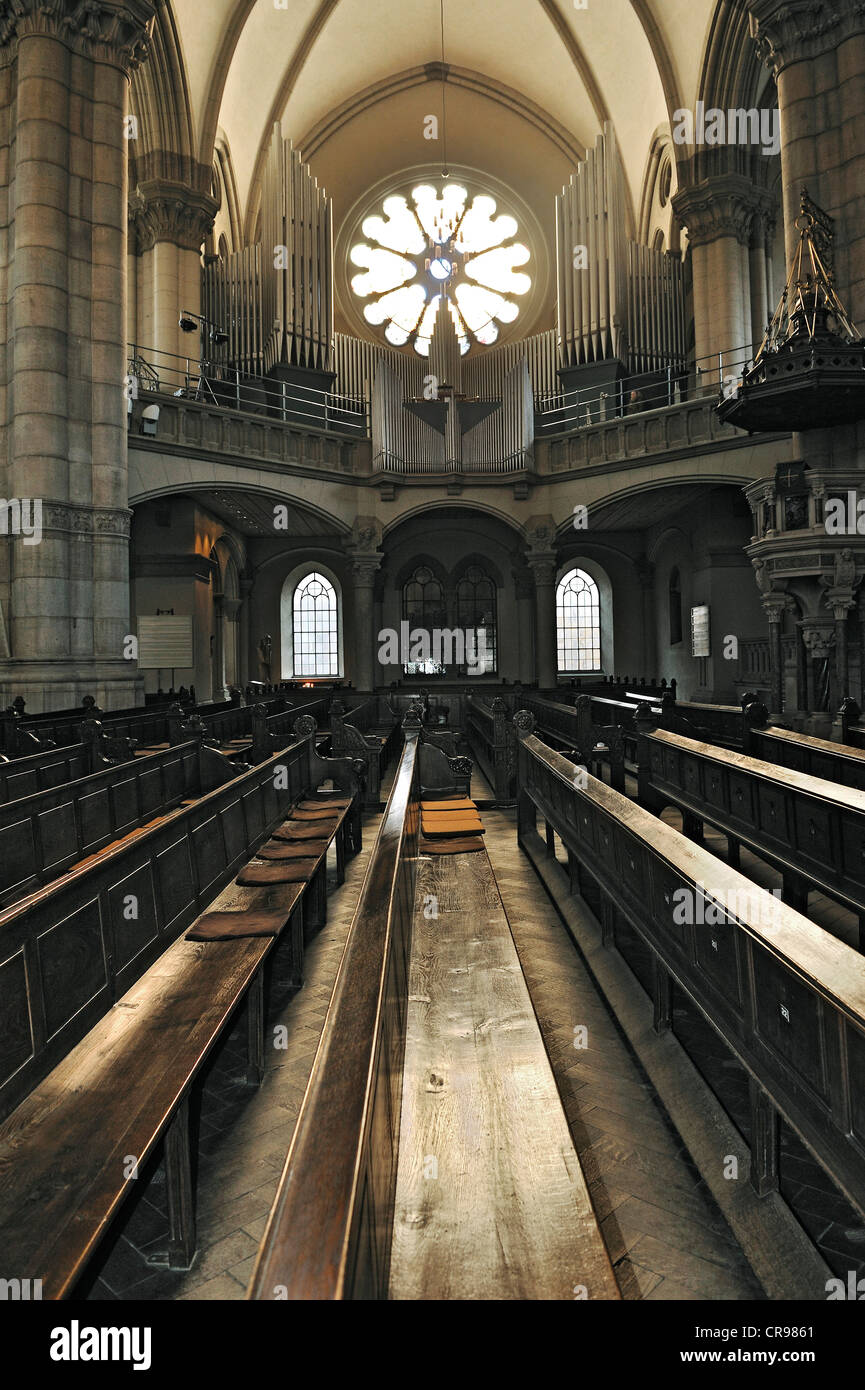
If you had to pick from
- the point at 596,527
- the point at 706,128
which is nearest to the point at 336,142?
the point at 706,128

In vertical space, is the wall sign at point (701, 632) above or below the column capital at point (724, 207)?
below

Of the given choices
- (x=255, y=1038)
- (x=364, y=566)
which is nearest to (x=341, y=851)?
(x=255, y=1038)

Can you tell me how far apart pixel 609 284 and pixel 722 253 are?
2.20 m

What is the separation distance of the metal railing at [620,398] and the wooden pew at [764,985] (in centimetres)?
1420

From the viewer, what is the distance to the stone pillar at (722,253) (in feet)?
51.2

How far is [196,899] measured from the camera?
3.57 metres

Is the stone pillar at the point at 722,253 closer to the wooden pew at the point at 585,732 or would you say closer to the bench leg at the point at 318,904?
the wooden pew at the point at 585,732

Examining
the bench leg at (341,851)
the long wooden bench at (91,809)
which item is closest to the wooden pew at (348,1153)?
the long wooden bench at (91,809)

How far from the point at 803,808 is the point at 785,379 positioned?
22.6ft

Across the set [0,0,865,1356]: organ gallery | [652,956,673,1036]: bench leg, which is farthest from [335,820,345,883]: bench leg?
[652,956,673,1036]: bench leg

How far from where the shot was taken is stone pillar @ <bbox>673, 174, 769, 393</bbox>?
615 inches

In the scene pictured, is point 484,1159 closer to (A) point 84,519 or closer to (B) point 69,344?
(A) point 84,519

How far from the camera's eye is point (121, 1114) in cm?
192
